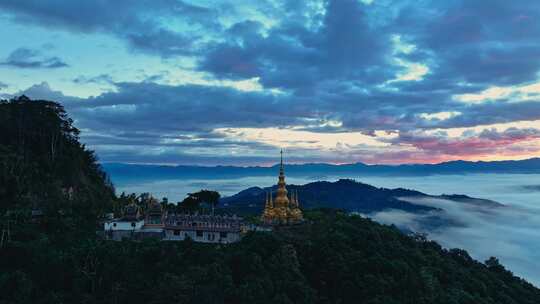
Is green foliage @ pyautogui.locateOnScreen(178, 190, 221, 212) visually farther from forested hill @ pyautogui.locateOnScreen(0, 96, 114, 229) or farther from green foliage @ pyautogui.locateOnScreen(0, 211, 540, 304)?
green foliage @ pyautogui.locateOnScreen(0, 211, 540, 304)

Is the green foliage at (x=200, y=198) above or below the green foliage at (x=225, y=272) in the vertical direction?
above

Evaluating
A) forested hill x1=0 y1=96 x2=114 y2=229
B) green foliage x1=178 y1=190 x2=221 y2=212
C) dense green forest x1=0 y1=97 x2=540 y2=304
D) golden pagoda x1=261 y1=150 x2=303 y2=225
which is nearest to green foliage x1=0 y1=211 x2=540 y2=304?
dense green forest x1=0 y1=97 x2=540 y2=304

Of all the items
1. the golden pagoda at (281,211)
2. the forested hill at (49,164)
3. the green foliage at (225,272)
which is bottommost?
the green foliage at (225,272)

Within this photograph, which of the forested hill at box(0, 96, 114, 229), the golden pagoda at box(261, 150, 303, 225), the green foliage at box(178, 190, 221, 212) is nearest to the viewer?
the forested hill at box(0, 96, 114, 229)

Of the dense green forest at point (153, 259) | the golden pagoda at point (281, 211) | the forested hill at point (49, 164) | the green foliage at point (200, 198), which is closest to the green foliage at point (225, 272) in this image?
the dense green forest at point (153, 259)

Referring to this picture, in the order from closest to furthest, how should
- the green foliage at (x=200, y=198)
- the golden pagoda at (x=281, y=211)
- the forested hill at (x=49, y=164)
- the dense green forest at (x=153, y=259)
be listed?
1. the dense green forest at (x=153, y=259)
2. the forested hill at (x=49, y=164)
3. the golden pagoda at (x=281, y=211)
4. the green foliage at (x=200, y=198)

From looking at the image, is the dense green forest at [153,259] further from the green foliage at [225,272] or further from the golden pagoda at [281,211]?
the golden pagoda at [281,211]

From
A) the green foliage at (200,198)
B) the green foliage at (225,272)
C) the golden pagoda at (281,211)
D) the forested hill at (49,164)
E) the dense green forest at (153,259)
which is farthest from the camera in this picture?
the green foliage at (200,198)

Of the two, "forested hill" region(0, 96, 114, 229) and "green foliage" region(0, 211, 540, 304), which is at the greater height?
"forested hill" region(0, 96, 114, 229)
